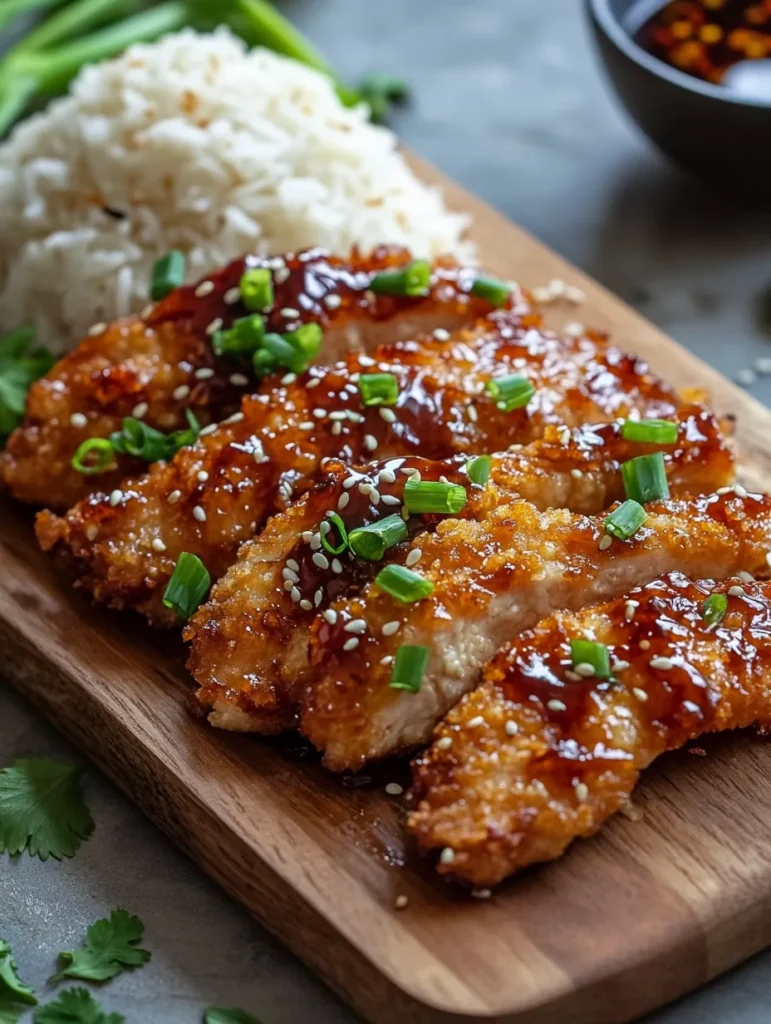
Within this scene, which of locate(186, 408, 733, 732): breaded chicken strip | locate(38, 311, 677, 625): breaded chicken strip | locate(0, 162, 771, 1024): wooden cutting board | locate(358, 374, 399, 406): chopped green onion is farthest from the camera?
locate(358, 374, 399, 406): chopped green onion

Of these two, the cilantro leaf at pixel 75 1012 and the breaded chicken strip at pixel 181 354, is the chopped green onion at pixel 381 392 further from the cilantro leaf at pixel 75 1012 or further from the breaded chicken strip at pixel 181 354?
the cilantro leaf at pixel 75 1012

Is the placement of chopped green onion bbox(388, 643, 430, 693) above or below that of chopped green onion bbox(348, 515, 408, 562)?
below

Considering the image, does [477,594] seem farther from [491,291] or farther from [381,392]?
[491,291]

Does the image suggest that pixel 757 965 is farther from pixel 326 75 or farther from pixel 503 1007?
pixel 326 75

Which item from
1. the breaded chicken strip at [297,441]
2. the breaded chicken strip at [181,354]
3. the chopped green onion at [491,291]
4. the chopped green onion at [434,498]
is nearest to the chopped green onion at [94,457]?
the breaded chicken strip at [181,354]

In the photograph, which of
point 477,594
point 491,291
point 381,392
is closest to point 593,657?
point 477,594

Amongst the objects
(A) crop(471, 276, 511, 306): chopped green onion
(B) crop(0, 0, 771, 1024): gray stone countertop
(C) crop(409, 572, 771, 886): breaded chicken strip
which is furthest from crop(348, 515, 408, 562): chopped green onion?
(A) crop(471, 276, 511, 306): chopped green onion

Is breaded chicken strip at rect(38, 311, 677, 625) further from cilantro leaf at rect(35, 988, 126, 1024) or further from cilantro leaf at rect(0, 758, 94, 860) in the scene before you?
cilantro leaf at rect(35, 988, 126, 1024)
